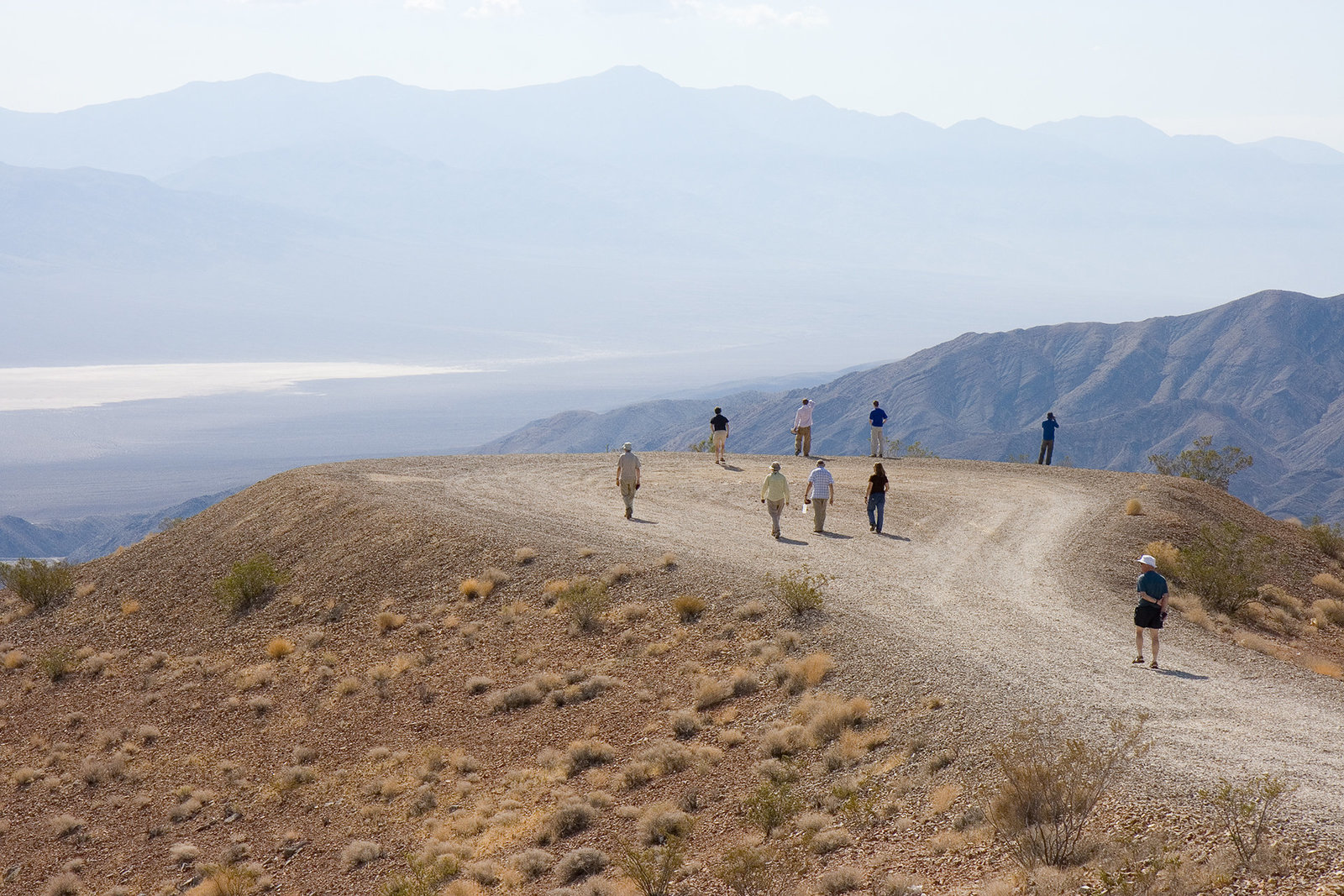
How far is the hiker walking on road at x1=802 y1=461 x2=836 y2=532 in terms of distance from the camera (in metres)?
26.0

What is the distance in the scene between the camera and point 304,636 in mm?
24281

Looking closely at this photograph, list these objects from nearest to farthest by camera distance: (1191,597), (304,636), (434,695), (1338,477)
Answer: (434,695) → (1191,597) → (304,636) → (1338,477)

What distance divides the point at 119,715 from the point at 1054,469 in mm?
29143

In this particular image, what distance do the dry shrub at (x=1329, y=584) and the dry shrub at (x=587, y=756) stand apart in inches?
795

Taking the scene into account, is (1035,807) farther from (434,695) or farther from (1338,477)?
(1338,477)

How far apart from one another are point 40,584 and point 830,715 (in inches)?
1067

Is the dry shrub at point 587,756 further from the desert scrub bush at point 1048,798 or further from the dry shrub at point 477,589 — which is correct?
the dry shrub at point 477,589

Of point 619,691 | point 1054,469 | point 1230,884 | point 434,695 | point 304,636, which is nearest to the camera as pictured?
point 1230,884

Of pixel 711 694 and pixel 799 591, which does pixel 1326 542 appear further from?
pixel 711 694

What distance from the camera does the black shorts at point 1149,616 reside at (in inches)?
666

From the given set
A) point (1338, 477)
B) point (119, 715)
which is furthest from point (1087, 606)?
point (1338, 477)

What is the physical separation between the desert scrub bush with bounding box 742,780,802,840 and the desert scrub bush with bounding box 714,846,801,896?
85 centimetres

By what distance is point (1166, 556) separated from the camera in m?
24.7

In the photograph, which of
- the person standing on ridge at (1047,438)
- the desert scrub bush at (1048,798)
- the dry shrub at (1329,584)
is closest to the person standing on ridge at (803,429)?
the person standing on ridge at (1047,438)
